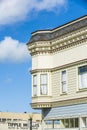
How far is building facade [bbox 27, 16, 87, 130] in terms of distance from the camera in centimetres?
3341

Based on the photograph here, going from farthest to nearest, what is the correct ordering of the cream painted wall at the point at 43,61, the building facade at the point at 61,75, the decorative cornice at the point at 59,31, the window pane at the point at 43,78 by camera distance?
the cream painted wall at the point at 43,61, the window pane at the point at 43,78, the decorative cornice at the point at 59,31, the building facade at the point at 61,75

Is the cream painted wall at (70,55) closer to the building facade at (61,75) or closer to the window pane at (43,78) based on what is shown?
the building facade at (61,75)

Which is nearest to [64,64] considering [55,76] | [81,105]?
[55,76]

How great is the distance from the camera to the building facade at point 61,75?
33.4 metres

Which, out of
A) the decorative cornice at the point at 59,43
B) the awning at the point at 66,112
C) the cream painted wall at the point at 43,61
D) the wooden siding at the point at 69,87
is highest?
the decorative cornice at the point at 59,43

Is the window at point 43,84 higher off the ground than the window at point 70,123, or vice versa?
the window at point 43,84

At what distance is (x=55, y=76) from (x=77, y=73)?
10.2 feet

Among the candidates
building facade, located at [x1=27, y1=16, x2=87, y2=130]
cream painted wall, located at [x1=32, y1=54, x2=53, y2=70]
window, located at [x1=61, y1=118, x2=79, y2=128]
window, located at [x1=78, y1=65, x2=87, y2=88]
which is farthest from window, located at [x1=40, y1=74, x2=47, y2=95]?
window, located at [x1=78, y1=65, x2=87, y2=88]

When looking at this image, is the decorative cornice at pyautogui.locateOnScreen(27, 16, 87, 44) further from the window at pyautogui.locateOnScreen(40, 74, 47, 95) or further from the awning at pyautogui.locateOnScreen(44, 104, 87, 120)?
the awning at pyautogui.locateOnScreen(44, 104, 87, 120)

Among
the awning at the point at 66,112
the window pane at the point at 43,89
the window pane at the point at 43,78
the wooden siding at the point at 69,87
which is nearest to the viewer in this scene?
the awning at the point at 66,112

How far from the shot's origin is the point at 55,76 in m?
36.6

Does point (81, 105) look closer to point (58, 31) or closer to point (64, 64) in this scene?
point (64, 64)

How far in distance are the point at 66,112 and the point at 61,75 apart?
310 cm

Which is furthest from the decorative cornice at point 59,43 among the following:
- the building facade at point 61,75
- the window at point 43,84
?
the window at point 43,84
